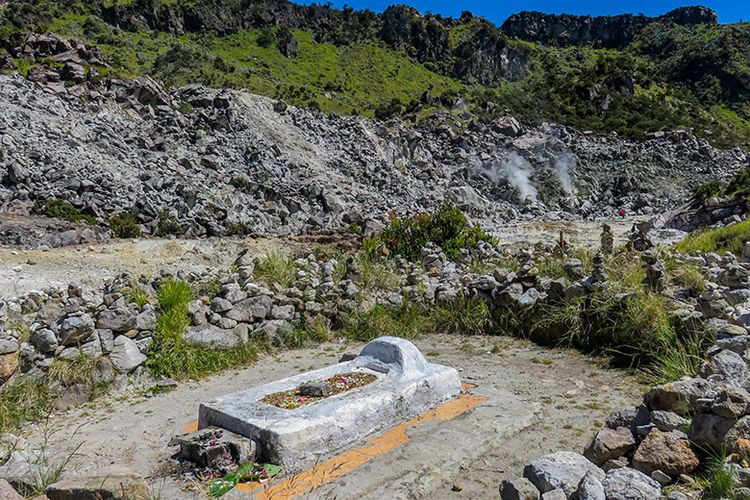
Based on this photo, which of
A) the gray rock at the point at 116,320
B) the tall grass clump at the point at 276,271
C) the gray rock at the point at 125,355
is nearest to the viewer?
the gray rock at the point at 125,355

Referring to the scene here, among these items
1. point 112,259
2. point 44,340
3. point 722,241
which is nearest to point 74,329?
point 44,340

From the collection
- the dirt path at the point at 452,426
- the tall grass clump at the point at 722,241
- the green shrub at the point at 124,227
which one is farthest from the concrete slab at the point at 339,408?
the green shrub at the point at 124,227

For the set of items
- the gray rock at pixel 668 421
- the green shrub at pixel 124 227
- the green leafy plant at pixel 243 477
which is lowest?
the green leafy plant at pixel 243 477

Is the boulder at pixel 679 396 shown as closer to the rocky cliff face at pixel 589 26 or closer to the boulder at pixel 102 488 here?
the boulder at pixel 102 488

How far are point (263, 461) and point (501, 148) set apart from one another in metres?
31.0

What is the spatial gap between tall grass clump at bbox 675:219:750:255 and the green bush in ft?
12.7

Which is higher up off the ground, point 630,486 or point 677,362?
point 677,362

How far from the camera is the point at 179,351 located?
6180 mm

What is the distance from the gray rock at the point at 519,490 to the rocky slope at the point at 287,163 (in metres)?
14.2

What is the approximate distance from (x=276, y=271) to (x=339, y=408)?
4.68m

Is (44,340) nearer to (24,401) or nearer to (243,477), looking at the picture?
(24,401)

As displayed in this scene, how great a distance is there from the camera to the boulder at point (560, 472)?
2.83 metres

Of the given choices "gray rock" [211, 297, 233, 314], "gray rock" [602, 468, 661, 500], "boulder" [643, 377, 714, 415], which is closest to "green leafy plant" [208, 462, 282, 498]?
"gray rock" [602, 468, 661, 500]

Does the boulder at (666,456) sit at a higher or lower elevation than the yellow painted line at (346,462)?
higher
